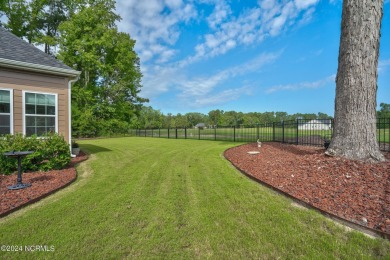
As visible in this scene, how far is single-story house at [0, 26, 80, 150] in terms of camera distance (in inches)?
248

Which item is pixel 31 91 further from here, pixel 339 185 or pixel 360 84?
pixel 360 84

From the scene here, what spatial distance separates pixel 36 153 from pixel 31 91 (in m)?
2.75

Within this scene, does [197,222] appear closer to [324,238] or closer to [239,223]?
[239,223]

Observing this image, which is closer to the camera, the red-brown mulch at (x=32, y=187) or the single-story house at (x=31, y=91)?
the red-brown mulch at (x=32, y=187)

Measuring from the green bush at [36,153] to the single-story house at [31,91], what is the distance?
1.32 m

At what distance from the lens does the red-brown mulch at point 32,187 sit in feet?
11.2

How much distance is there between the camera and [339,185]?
368 cm

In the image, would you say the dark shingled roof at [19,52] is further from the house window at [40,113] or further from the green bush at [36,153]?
the green bush at [36,153]

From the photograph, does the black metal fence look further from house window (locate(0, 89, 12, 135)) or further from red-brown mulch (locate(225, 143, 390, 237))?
house window (locate(0, 89, 12, 135))

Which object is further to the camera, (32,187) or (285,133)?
(285,133)

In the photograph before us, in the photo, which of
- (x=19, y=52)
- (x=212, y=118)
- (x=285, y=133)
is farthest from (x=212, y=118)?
(x=19, y=52)

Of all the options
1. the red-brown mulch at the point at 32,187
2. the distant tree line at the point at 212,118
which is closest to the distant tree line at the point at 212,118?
the distant tree line at the point at 212,118

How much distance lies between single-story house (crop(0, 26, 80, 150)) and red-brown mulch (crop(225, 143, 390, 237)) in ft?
23.0

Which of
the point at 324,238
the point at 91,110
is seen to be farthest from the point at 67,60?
the point at 324,238
